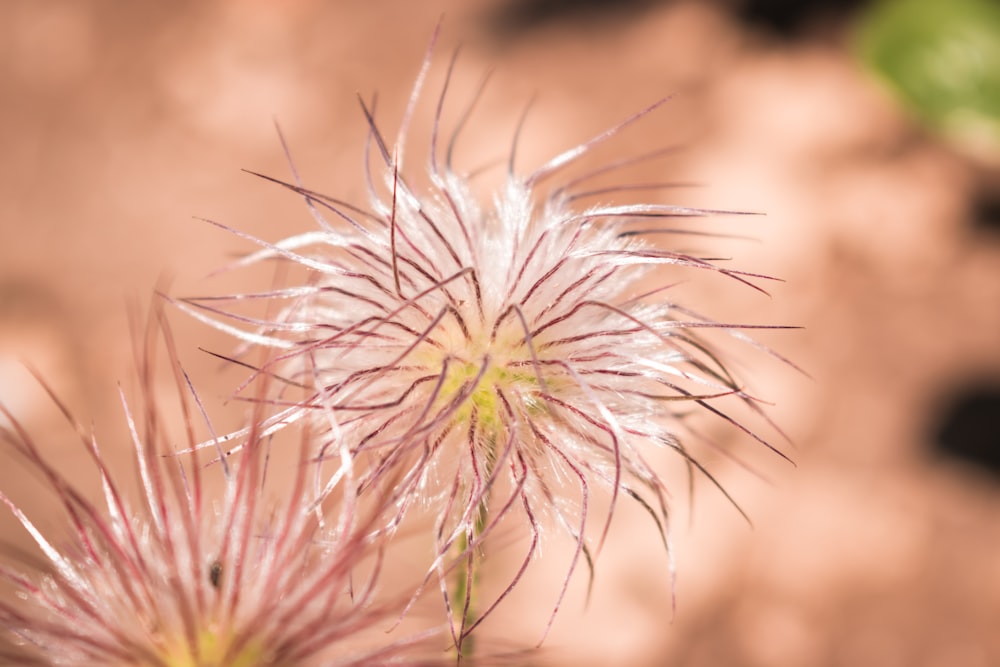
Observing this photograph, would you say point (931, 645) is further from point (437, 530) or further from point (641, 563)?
point (437, 530)

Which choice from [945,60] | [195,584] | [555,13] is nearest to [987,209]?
[945,60]

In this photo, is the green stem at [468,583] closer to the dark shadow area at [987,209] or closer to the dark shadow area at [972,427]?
the dark shadow area at [972,427]

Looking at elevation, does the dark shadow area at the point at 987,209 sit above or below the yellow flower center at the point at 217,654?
above

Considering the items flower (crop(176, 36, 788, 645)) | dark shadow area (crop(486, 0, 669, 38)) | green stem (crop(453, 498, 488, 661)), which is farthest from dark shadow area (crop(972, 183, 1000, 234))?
green stem (crop(453, 498, 488, 661))

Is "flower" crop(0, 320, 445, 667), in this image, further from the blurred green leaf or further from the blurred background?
the blurred green leaf

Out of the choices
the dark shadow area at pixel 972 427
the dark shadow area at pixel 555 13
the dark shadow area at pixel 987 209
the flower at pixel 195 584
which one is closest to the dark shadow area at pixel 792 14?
the dark shadow area at pixel 555 13

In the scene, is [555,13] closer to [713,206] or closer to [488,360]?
[713,206]

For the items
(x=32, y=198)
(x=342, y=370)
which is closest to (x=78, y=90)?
(x=32, y=198)
